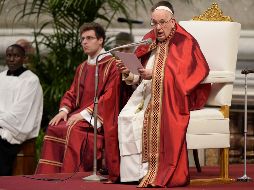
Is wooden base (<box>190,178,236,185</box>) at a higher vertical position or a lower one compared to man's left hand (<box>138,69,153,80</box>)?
lower

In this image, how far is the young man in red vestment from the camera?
28.8 ft

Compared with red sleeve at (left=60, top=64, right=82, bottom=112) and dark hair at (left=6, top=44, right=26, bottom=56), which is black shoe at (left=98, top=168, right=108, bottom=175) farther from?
dark hair at (left=6, top=44, right=26, bottom=56)

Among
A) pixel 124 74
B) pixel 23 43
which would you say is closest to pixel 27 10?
pixel 23 43

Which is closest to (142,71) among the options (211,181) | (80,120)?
(211,181)

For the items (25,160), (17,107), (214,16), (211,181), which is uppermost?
(214,16)

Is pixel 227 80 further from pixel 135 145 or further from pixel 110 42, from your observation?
pixel 110 42

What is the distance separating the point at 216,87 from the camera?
26.4 feet

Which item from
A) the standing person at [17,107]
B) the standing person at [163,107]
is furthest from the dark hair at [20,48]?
the standing person at [163,107]

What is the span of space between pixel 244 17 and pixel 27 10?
2.37m

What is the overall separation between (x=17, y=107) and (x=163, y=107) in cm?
251

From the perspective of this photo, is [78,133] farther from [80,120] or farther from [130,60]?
[130,60]

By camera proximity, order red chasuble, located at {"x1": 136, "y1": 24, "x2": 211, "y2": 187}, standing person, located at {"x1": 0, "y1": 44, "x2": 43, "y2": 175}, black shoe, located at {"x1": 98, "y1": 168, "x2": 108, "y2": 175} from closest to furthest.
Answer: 1. red chasuble, located at {"x1": 136, "y1": 24, "x2": 211, "y2": 187}
2. black shoe, located at {"x1": 98, "y1": 168, "x2": 108, "y2": 175}
3. standing person, located at {"x1": 0, "y1": 44, "x2": 43, "y2": 175}

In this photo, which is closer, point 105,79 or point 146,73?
point 146,73

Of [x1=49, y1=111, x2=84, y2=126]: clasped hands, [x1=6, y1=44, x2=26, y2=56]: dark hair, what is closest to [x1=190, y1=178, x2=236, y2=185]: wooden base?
[x1=49, y1=111, x2=84, y2=126]: clasped hands
